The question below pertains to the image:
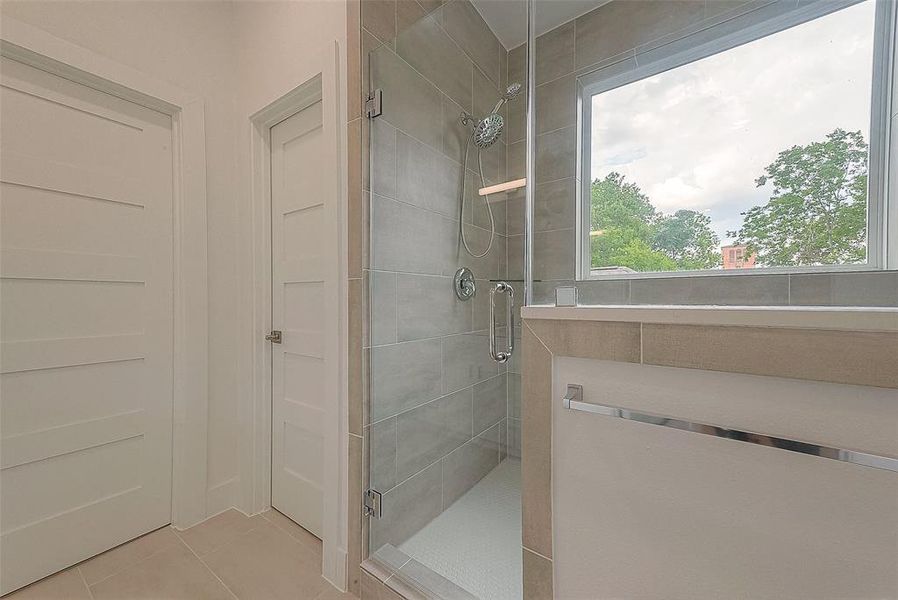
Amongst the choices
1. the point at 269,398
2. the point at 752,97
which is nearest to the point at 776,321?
the point at 752,97

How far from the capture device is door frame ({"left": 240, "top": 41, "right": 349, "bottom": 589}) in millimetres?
1326

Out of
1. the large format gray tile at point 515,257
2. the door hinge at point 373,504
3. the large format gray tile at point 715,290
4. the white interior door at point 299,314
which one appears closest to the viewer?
the large format gray tile at point 715,290

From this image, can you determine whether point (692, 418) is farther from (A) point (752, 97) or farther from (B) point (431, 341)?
(A) point (752, 97)

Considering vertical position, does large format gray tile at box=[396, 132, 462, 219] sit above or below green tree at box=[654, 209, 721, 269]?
above

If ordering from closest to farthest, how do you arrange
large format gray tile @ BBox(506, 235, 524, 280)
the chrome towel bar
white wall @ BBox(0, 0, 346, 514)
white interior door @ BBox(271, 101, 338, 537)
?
1. the chrome towel bar
2. large format gray tile @ BBox(506, 235, 524, 280)
3. white wall @ BBox(0, 0, 346, 514)
4. white interior door @ BBox(271, 101, 338, 537)

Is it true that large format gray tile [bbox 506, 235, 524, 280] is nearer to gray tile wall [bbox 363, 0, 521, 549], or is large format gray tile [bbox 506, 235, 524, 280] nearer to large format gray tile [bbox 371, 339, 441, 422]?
gray tile wall [bbox 363, 0, 521, 549]

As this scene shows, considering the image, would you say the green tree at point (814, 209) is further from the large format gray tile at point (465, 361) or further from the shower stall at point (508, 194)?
the large format gray tile at point (465, 361)

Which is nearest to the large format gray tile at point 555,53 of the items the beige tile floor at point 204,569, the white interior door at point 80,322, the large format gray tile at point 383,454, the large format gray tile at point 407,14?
the large format gray tile at point 407,14

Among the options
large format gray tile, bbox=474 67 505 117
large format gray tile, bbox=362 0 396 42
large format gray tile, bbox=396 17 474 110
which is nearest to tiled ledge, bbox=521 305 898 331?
large format gray tile, bbox=474 67 505 117

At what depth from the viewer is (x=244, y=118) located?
1794 millimetres

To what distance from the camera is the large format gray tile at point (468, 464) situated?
148 centimetres

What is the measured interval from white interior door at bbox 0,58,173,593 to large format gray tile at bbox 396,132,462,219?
46.2 inches

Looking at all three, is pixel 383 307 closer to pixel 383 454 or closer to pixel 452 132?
pixel 383 454

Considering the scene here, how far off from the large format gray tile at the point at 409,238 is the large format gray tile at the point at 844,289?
1.15 meters
